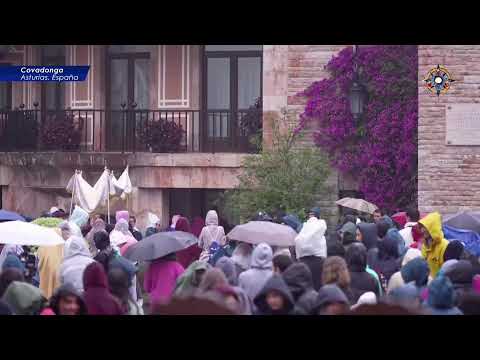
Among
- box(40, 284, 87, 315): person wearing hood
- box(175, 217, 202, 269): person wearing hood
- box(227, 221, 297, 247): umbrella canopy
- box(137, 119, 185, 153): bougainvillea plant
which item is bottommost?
box(175, 217, 202, 269): person wearing hood

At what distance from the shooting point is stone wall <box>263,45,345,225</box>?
22.4 meters

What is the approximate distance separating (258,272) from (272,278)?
153 centimetres

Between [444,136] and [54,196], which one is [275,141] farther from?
[54,196]

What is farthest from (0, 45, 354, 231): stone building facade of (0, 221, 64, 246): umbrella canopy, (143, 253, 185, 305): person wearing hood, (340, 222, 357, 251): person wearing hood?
(143, 253, 185, 305): person wearing hood

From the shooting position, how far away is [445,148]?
20.5 metres

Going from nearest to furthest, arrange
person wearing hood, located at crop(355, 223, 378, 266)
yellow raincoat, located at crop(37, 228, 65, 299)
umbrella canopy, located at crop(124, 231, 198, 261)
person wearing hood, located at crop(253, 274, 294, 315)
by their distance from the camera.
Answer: person wearing hood, located at crop(253, 274, 294, 315), umbrella canopy, located at crop(124, 231, 198, 261), yellow raincoat, located at crop(37, 228, 65, 299), person wearing hood, located at crop(355, 223, 378, 266)

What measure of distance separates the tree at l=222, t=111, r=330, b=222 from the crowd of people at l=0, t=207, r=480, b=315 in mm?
5783

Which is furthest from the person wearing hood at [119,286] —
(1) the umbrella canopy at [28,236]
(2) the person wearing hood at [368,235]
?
(2) the person wearing hood at [368,235]

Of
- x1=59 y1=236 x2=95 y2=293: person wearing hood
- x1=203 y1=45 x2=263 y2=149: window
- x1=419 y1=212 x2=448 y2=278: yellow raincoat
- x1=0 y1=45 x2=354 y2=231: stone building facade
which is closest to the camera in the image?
x1=59 y1=236 x2=95 y2=293: person wearing hood

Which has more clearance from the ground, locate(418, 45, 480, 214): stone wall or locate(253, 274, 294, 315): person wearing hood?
locate(418, 45, 480, 214): stone wall

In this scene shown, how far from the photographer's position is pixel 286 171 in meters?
20.6

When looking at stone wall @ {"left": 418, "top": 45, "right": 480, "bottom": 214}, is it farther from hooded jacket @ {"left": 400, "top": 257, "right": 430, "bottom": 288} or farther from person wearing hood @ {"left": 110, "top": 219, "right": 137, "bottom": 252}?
hooded jacket @ {"left": 400, "top": 257, "right": 430, "bottom": 288}

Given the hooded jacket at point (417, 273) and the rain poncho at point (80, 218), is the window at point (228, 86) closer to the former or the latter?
the rain poncho at point (80, 218)
